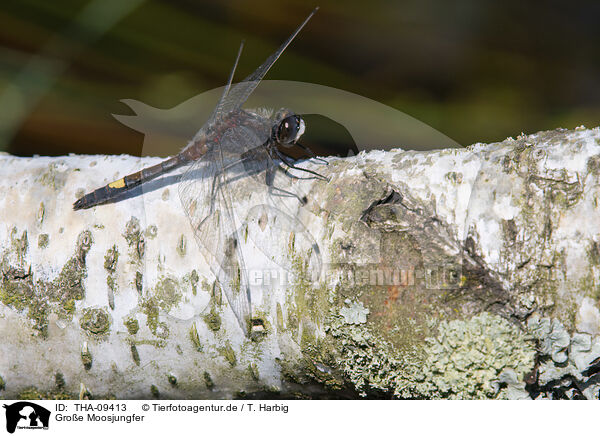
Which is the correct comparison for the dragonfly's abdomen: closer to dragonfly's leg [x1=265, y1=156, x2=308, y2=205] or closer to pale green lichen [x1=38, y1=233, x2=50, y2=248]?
pale green lichen [x1=38, y1=233, x2=50, y2=248]

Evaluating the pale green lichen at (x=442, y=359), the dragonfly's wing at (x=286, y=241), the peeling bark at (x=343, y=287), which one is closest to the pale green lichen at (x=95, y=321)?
the peeling bark at (x=343, y=287)

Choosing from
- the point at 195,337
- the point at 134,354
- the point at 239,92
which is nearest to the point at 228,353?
the point at 195,337

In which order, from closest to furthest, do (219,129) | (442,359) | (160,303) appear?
1. (442,359)
2. (160,303)
3. (219,129)

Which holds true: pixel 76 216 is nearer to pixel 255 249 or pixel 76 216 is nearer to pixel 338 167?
pixel 255 249

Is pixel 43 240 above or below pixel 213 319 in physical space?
above

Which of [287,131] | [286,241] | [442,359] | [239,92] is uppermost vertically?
[239,92]

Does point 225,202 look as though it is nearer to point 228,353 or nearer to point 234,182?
point 234,182
